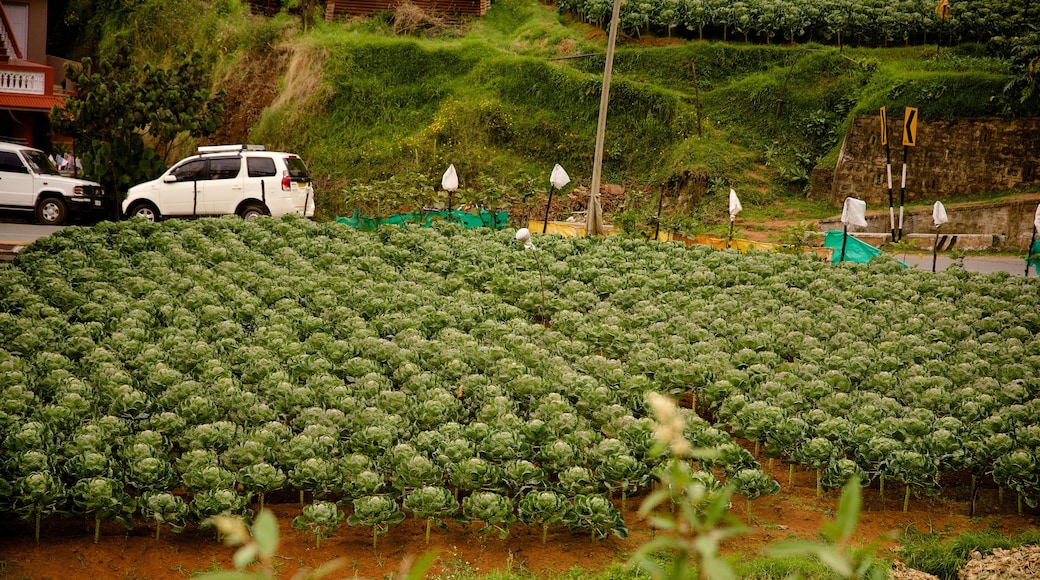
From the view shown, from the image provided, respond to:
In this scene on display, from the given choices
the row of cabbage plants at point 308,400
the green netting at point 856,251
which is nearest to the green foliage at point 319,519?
the row of cabbage plants at point 308,400

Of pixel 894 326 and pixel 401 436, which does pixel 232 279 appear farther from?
pixel 894 326

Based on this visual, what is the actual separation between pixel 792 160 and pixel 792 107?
1886 millimetres

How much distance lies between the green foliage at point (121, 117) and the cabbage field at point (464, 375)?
8212 millimetres

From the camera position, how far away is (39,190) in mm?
19266

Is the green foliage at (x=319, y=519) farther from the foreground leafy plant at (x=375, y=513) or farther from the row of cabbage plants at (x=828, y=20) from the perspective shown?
the row of cabbage plants at (x=828, y=20)

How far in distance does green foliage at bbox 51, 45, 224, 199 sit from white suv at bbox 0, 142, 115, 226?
33.6 inches

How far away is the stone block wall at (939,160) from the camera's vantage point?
73.3 ft

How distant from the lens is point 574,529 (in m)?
6.84

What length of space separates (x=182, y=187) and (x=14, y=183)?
3.71m

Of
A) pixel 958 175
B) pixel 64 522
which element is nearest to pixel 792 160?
pixel 958 175

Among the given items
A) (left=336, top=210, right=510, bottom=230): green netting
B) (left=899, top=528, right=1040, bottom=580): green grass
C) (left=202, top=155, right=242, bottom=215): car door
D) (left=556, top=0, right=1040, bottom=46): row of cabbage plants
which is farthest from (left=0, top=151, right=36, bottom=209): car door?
(left=899, top=528, right=1040, bottom=580): green grass

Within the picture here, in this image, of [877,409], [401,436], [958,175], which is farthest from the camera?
[958,175]

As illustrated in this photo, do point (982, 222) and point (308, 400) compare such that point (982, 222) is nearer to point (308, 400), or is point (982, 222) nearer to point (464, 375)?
point (464, 375)

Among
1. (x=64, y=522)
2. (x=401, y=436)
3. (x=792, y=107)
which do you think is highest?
(x=792, y=107)
